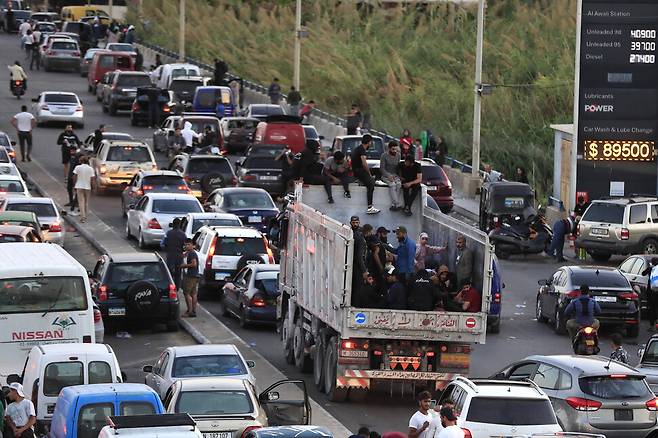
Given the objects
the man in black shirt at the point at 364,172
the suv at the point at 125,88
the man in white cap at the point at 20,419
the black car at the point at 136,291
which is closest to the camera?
the man in white cap at the point at 20,419

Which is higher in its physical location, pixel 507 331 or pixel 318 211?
pixel 318 211

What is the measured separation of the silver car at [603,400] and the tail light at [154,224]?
2041 centimetres

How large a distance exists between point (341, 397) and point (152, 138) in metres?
37.0

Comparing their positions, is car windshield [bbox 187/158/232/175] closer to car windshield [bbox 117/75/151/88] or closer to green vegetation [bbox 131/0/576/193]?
green vegetation [bbox 131/0/576/193]

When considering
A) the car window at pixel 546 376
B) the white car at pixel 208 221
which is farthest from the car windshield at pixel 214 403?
the white car at pixel 208 221

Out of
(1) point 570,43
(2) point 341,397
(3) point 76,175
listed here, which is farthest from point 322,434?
(1) point 570,43

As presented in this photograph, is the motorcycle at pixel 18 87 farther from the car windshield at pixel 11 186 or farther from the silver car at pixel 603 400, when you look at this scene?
the silver car at pixel 603 400

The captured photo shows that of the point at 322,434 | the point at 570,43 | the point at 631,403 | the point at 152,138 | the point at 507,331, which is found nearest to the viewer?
→ the point at 322,434

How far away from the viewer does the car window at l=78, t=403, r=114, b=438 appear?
66.9 ft

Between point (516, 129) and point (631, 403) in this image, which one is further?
point (516, 129)

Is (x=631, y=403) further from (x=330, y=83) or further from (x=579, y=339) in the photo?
(x=330, y=83)

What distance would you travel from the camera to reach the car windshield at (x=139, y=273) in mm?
32781

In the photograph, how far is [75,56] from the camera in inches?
3253

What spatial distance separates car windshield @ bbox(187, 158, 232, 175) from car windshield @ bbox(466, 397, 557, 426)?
29.8m
